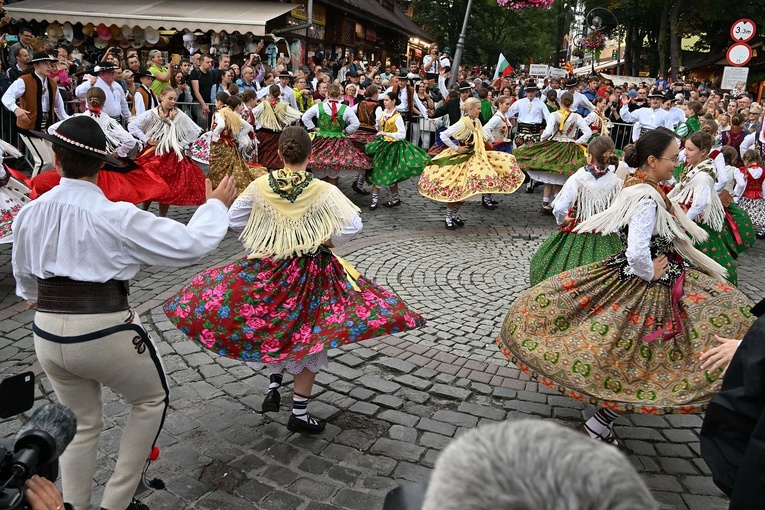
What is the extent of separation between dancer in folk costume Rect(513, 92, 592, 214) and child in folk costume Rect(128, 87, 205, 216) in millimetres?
5282

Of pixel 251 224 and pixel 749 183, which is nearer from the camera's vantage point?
pixel 251 224

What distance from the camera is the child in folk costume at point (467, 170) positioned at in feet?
28.6

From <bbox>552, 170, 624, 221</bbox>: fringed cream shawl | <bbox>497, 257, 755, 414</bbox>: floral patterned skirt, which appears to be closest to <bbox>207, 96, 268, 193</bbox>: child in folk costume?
<bbox>552, 170, 624, 221</bbox>: fringed cream shawl

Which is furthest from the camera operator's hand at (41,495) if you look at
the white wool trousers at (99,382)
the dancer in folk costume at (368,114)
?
the dancer in folk costume at (368,114)

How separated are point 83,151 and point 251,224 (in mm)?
1369

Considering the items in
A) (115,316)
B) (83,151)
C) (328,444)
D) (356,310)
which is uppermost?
(83,151)

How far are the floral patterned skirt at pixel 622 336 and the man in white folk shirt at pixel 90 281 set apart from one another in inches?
77.7

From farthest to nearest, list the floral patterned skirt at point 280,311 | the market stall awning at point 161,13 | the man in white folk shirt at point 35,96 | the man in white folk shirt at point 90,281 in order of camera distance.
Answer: the market stall awning at point 161,13, the man in white folk shirt at point 35,96, the floral patterned skirt at point 280,311, the man in white folk shirt at point 90,281

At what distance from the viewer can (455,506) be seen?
0.86m

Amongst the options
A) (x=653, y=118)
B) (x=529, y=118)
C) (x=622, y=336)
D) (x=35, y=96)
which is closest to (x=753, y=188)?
(x=653, y=118)

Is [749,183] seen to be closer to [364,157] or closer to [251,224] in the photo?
[364,157]

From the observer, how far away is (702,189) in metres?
5.27

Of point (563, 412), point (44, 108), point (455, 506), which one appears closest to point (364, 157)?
point (44, 108)

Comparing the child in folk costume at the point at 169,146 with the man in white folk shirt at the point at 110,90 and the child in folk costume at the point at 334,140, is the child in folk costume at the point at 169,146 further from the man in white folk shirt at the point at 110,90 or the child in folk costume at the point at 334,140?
the child in folk costume at the point at 334,140
